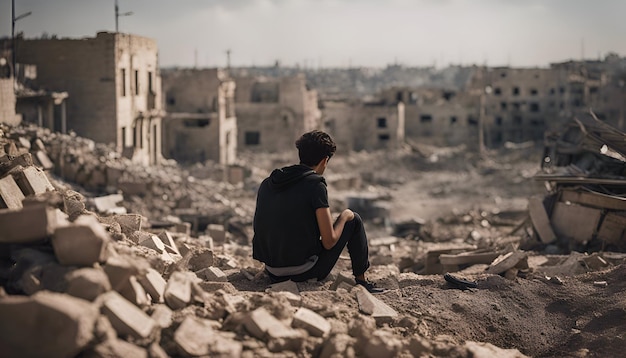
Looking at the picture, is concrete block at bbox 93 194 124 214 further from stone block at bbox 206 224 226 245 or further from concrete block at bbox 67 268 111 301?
concrete block at bbox 67 268 111 301

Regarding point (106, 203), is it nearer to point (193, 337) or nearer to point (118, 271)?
point (118, 271)

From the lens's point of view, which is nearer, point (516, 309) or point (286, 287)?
point (286, 287)

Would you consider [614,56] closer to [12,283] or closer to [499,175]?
[499,175]

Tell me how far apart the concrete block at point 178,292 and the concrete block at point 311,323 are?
66 centimetres

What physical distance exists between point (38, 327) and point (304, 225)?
2365 millimetres

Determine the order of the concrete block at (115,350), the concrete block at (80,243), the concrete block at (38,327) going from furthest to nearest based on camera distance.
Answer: the concrete block at (80,243)
the concrete block at (115,350)
the concrete block at (38,327)

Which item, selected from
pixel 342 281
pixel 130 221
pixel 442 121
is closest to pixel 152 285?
pixel 342 281

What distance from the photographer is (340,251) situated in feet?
17.1

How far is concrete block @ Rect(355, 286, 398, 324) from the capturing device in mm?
4480

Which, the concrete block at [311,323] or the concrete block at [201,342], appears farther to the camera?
the concrete block at [311,323]

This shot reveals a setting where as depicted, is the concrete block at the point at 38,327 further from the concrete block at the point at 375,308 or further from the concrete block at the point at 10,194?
the concrete block at the point at 375,308

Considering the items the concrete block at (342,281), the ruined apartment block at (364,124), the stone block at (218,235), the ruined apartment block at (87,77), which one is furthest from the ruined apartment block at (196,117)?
the concrete block at (342,281)

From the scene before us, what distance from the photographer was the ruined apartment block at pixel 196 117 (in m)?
27.8

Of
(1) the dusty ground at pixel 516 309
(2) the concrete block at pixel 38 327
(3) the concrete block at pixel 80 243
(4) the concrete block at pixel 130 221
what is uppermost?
(3) the concrete block at pixel 80 243
